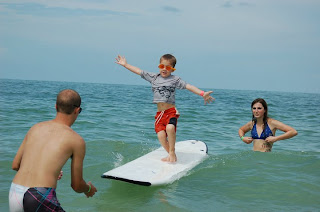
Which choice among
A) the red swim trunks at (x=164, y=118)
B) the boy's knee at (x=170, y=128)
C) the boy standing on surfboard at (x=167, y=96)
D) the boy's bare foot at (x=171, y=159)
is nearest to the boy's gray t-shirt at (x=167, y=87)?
the boy standing on surfboard at (x=167, y=96)

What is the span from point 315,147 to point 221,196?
19.5 feet

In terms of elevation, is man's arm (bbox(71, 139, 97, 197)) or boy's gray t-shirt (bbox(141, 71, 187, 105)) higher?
boy's gray t-shirt (bbox(141, 71, 187, 105))

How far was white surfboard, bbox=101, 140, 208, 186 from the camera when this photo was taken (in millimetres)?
5375

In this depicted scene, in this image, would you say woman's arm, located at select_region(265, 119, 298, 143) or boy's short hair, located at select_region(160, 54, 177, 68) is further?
woman's arm, located at select_region(265, 119, 298, 143)

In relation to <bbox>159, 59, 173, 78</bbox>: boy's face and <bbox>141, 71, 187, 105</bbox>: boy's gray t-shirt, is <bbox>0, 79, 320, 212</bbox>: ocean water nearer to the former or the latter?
<bbox>141, 71, 187, 105</bbox>: boy's gray t-shirt

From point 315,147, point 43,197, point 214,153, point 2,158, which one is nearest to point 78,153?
point 43,197

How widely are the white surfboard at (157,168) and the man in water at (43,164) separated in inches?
93.3

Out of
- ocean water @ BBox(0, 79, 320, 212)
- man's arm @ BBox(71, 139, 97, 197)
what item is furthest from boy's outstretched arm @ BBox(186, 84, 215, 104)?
man's arm @ BBox(71, 139, 97, 197)

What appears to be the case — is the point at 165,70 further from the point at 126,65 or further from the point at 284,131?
the point at 284,131

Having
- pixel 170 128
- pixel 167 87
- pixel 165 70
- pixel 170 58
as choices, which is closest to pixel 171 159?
pixel 170 128

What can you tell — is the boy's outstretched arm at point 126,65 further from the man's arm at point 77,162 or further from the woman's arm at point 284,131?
the man's arm at point 77,162

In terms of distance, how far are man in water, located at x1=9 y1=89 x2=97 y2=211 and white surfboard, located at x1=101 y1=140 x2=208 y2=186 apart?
2.37 metres

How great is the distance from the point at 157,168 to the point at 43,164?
11.2 feet

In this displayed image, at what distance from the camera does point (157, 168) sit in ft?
20.1
